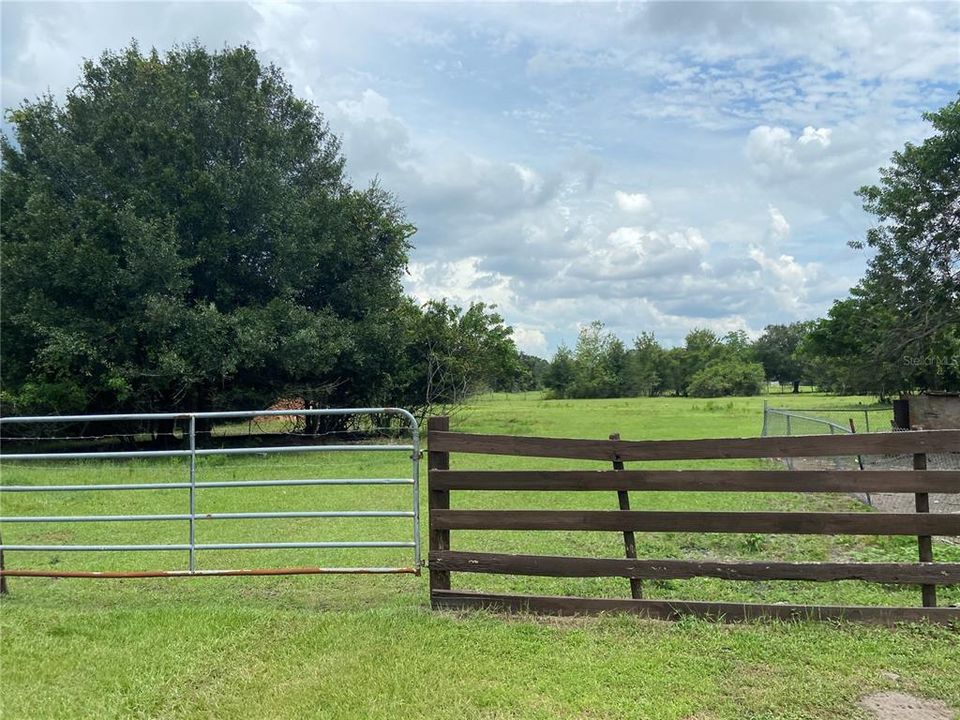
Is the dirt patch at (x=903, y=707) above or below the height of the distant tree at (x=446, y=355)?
below

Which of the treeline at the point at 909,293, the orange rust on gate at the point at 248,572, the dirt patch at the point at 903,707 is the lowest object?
the dirt patch at the point at 903,707

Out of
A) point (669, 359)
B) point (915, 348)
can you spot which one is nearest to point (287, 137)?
point (915, 348)

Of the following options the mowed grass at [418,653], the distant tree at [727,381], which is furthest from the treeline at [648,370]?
the mowed grass at [418,653]

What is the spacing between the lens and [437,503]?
500cm

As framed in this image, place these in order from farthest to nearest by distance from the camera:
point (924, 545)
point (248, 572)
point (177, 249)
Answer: point (177, 249) → point (248, 572) → point (924, 545)

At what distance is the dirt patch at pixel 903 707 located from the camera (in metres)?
3.32

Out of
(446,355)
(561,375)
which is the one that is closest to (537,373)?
(561,375)

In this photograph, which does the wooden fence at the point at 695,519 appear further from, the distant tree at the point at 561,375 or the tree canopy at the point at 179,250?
the distant tree at the point at 561,375

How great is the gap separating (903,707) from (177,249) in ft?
62.9

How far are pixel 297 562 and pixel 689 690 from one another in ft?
14.9

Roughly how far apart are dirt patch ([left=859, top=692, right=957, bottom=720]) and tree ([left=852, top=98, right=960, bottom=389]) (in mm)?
18191

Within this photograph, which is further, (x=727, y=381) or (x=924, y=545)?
(x=727, y=381)

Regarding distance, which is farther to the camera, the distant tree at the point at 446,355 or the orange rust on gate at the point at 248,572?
the distant tree at the point at 446,355

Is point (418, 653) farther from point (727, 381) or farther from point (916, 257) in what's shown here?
point (727, 381)
